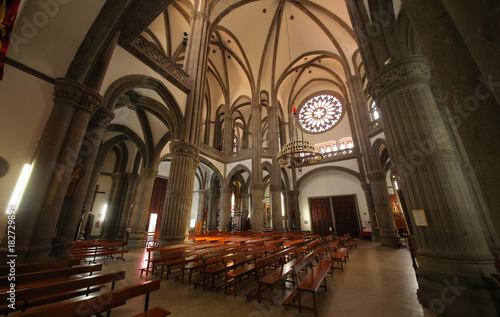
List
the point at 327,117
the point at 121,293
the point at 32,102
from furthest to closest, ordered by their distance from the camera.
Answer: the point at 327,117
the point at 32,102
the point at 121,293

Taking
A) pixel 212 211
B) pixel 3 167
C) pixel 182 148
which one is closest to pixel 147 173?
pixel 182 148

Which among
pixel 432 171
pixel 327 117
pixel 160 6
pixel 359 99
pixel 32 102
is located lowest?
pixel 432 171

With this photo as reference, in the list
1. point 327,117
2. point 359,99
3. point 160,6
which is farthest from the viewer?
point 327,117

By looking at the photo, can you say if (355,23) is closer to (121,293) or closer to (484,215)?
(484,215)

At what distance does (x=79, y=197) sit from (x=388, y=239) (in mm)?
12370

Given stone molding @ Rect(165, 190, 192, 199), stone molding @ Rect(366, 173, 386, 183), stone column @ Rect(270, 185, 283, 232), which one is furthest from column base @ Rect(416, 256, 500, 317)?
stone column @ Rect(270, 185, 283, 232)

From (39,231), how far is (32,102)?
7.77 ft

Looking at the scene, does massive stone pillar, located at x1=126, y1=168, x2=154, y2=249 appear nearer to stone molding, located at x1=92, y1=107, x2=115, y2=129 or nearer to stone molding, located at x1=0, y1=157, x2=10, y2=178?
stone molding, located at x1=92, y1=107, x2=115, y2=129

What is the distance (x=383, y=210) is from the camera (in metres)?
9.68

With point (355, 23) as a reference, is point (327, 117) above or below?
above

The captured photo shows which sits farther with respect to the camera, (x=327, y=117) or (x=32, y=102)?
(x=327, y=117)

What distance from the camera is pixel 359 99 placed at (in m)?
12.1

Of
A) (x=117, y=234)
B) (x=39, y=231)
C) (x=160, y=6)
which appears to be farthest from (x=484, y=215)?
(x=117, y=234)

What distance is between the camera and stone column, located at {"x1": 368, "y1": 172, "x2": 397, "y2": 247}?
9279 mm
